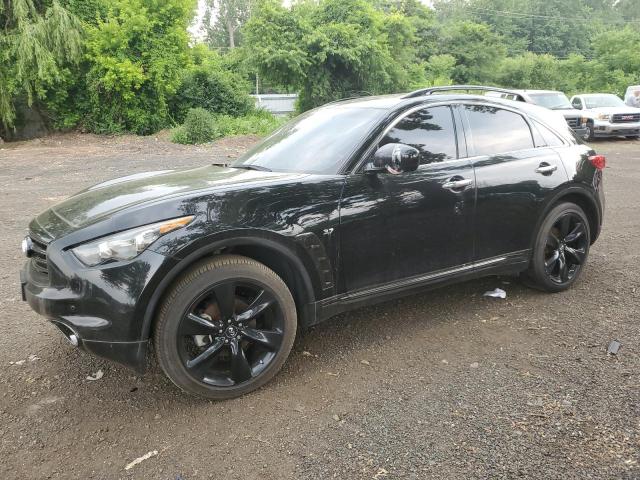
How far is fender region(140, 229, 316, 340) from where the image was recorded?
2750 mm

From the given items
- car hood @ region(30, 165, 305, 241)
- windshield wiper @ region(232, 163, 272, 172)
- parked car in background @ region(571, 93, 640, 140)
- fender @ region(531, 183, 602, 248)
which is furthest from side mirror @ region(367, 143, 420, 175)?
parked car in background @ region(571, 93, 640, 140)

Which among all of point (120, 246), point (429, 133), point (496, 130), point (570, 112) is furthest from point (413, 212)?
point (570, 112)

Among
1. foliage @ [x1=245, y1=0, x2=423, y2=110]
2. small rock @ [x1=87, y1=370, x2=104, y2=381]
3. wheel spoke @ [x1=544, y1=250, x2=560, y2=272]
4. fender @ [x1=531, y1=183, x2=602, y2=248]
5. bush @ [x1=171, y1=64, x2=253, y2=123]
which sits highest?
foliage @ [x1=245, y1=0, x2=423, y2=110]

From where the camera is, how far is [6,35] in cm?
1784

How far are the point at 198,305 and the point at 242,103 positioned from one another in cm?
2268

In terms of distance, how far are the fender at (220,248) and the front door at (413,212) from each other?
29 centimetres

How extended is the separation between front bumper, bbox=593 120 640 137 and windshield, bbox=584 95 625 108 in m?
1.17

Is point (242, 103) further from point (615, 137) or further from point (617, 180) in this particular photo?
point (617, 180)

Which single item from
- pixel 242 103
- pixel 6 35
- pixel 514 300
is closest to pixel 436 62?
pixel 242 103

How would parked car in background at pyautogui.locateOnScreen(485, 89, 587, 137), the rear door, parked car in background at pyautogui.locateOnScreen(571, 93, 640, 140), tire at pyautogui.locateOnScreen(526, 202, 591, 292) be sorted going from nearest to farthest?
the rear door, tire at pyautogui.locateOnScreen(526, 202, 591, 292), parked car in background at pyautogui.locateOnScreen(485, 89, 587, 137), parked car in background at pyautogui.locateOnScreen(571, 93, 640, 140)

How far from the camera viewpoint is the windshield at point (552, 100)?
18.0 meters

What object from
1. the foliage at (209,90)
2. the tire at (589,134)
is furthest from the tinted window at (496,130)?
the foliage at (209,90)

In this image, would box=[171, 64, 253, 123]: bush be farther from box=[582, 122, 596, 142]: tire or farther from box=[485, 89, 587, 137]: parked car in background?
box=[582, 122, 596, 142]: tire

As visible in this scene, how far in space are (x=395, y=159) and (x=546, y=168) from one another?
5.45ft
